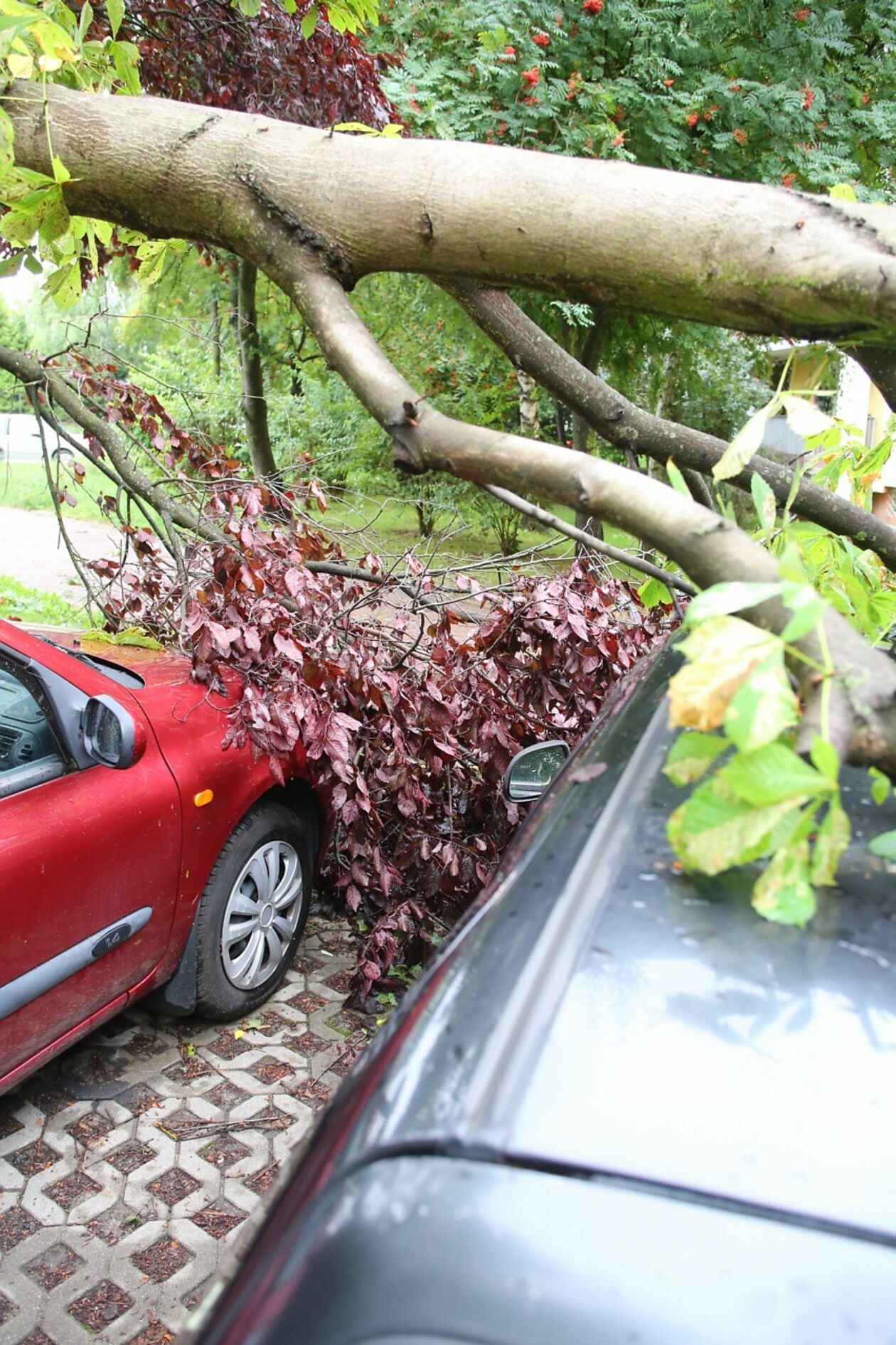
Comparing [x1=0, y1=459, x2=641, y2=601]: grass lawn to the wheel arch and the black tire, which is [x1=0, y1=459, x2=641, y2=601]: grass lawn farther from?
the black tire

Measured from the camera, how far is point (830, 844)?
1.24m

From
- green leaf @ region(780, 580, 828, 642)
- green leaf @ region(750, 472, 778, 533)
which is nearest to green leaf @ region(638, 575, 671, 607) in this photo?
green leaf @ region(750, 472, 778, 533)

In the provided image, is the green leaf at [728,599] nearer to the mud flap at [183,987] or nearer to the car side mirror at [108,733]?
the car side mirror at [108,733]

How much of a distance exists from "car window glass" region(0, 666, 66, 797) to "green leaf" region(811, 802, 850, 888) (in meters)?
2.29

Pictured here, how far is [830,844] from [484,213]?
4.95 feet

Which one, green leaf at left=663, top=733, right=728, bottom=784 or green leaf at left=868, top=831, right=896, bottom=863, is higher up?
green leaf at left=663, top=733, right=728, bottom=784

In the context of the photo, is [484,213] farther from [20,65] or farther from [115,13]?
[115,13]

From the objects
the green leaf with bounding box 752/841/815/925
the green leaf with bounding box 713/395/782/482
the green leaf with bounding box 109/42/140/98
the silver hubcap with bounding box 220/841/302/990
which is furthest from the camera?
the silver hubcap with bounding box 220/841/302/990

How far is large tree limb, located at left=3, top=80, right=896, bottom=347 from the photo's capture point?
6.02 ft

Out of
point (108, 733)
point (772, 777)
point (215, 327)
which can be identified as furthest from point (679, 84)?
point (772, 777)

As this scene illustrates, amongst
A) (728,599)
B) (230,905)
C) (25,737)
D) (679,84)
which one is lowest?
(230,905)

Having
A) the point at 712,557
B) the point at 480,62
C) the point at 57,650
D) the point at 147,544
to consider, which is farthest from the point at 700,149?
the point at 712,557

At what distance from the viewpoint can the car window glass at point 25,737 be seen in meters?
2.91

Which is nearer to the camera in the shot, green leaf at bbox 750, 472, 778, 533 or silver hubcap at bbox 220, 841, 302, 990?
green leaf at bbox 750, 472, 778, 533
